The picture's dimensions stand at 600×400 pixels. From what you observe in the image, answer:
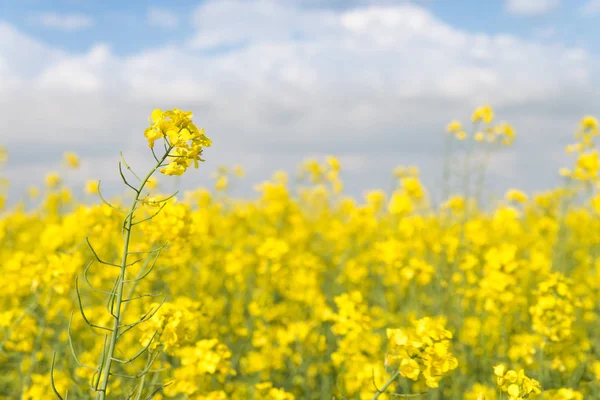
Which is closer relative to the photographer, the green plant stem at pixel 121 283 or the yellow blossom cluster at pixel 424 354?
the green plant stem at pixel 121 283

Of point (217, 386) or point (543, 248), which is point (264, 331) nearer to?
point (217, 386)

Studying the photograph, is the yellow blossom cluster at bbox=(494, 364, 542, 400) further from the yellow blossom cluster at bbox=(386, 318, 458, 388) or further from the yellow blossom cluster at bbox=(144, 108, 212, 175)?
the yellow blossom cluster at bbox=(144, 108, 212, 175)

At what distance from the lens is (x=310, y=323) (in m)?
4.10

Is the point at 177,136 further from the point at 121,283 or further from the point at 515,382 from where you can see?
the point at 515,382

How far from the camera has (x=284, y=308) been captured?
182 inches

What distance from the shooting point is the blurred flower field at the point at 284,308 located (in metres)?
1.91

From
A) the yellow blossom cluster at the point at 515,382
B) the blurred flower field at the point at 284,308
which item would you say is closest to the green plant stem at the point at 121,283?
the blurred flower field at the point at 284,308

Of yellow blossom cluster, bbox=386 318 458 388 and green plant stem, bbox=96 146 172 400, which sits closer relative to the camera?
green plant stem, bbox=96 146 172 400

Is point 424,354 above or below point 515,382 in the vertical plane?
above

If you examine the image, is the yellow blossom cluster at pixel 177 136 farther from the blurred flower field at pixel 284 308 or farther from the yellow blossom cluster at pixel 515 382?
the yellow blossom cluster at pixel 515 382

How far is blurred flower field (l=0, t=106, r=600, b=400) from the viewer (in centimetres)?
191

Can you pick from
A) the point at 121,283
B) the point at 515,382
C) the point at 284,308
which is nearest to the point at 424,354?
the point at 515,382

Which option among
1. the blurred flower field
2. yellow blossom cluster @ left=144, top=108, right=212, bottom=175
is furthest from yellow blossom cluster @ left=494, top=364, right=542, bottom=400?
yellow blossom cluster @ left=144, top=108, right=212, bottom=175

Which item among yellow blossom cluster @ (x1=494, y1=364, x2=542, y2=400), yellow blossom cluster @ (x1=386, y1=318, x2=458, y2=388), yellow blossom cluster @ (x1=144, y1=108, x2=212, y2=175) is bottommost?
yellow blossom cluster @ (x1=494, y1=364, x2=542, y2=400)
